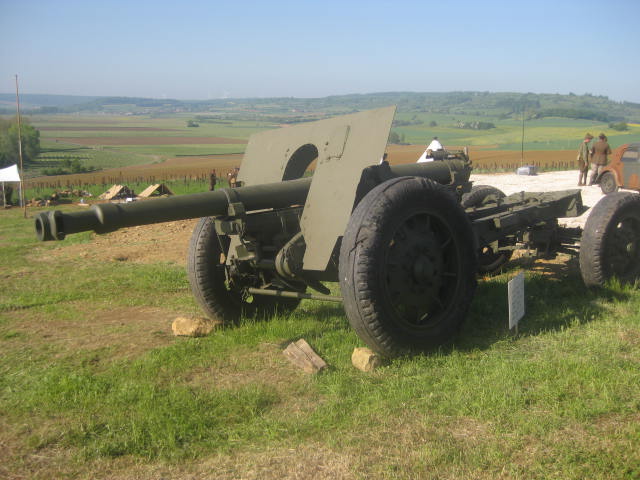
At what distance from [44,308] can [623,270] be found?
21.6 ft

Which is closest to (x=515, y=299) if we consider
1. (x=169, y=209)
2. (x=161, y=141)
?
(x=169, y=209)

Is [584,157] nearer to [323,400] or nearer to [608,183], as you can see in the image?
[608,183]

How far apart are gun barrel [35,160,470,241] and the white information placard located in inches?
58.9

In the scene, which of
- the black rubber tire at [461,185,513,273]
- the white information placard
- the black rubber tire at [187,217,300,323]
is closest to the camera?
the white information placard

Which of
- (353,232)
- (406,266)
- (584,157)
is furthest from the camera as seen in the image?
(584,157)

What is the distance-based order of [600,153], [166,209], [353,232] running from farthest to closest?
[600,153]
[166,209]
[353,232]

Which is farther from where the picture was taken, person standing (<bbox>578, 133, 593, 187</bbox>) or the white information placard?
person standing (<bbox>578, 133, 593, 187</bbox>)

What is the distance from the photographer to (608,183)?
15906mm

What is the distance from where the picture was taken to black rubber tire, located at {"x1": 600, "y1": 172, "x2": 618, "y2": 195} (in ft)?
51.6

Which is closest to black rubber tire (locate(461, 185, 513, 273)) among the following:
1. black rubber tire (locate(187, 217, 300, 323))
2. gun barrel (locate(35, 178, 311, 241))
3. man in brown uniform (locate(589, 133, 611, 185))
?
gun barrel (locate(35, 178, 311, 241))

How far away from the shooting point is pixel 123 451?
11.8ft

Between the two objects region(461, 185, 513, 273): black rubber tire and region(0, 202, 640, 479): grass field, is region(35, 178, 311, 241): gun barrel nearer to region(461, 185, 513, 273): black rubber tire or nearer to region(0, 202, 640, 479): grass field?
region(0, 202, 640, 479): grass field

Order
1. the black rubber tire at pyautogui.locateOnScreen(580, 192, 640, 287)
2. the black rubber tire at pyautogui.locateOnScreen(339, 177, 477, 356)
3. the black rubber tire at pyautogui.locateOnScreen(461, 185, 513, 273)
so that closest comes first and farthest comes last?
1. the black rubber tire at pyautogui.locateOnScreen(339, 177, 477, 356)
2. the black rubber tire at pyautogui.locateOnScreen(580, 192, 640, 287)
3. the black rubber tire at pyautogui.locateOnScreen(461, 185, 513, 273)

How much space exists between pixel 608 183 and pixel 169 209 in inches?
562
